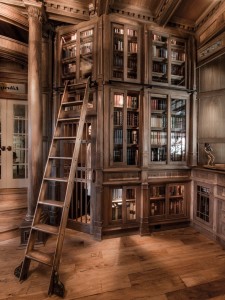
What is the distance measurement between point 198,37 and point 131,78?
156 cm

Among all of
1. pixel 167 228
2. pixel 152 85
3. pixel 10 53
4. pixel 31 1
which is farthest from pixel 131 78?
pixel 167 228

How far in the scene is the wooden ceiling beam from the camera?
289 cm

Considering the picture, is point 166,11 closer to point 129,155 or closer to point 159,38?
point 159,38

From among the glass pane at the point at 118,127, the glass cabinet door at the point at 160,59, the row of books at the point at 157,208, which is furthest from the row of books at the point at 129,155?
the glass cabinet door at the point at 160,59

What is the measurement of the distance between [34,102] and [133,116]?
1.55m

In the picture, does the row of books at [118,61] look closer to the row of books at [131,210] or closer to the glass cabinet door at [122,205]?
the glass cabinet door at [122,205]

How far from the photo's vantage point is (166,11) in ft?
9.87

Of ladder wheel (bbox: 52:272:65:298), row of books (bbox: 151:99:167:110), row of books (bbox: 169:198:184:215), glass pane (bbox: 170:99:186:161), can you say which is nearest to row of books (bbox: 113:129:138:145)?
row of books (bbox: 151:99:167:110)

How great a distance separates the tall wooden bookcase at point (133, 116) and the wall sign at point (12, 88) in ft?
4.80

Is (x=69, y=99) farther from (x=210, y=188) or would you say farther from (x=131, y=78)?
(x=210, y=188)

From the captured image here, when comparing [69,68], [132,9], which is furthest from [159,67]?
[69,68]

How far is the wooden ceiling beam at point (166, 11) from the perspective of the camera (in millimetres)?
2893

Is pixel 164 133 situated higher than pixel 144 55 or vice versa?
pixel 144 55

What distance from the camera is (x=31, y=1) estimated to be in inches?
107
